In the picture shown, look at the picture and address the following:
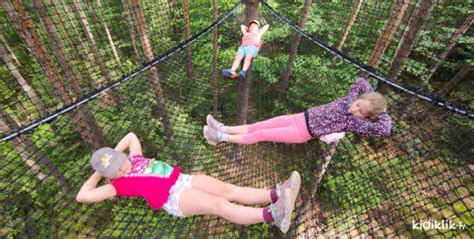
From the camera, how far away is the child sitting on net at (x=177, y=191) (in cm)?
131

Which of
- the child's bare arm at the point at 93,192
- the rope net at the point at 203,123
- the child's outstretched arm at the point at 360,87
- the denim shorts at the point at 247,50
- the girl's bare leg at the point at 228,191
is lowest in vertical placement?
the rope net at the point at 203,123

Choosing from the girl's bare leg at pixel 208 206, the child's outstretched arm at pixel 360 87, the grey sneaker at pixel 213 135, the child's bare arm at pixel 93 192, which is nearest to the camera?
the child's bare arm at pixel 93 192

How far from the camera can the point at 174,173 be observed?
1.49 m

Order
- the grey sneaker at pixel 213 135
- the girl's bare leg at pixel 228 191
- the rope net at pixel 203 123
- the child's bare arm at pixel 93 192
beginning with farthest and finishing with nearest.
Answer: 1. the rope net at pixel 203 123
2. the grey sneaker at pixel 213 135
3. the girl's bare leg at pixel 228 191
4. the child's bare arm at pixel 93 192

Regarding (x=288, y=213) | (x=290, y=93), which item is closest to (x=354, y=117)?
(x=288, y=213)

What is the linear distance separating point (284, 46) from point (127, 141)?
4.49m

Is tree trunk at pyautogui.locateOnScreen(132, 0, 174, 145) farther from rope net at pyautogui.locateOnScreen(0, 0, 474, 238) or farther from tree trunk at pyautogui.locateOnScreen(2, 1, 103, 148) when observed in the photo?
tree trunk at pyautogui.locateOnScreen(2, 1, 103, 148)

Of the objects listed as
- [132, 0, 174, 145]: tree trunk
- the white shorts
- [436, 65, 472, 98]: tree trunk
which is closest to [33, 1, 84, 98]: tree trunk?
[132, 0, 174, 145]: tree trunk

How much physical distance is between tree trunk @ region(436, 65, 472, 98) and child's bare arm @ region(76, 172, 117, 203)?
17.1 ft

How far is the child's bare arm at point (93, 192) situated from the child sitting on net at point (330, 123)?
30.2 inches

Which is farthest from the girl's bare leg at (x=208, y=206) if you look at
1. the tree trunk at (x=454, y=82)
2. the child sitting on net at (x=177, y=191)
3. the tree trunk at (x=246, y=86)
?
the tree trunk at (x=454, y=82)

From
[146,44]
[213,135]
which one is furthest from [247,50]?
[146,44]

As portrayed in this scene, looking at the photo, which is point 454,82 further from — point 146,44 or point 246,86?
point 146,44

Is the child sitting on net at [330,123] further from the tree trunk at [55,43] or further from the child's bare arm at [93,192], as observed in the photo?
the tree trunk at [55,43]
